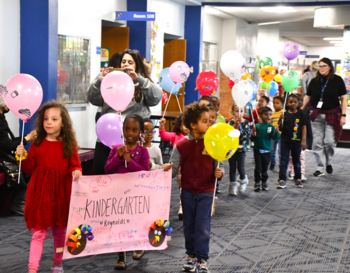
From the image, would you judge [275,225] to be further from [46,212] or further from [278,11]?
[278,11]

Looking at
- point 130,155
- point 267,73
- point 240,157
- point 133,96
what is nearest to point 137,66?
point 133,96

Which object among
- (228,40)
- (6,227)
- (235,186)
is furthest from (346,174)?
(228,40)

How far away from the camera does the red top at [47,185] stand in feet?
8.44

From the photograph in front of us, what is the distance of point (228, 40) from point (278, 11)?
157 centimetres

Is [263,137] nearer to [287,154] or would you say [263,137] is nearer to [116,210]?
[287,154]

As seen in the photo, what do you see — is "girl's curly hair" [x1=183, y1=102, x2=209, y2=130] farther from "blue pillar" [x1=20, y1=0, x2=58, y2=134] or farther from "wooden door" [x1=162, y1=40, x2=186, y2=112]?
"wooden door" [x1=162, y1=40, x2=186, y2=112]

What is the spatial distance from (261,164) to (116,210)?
2955 millimetres

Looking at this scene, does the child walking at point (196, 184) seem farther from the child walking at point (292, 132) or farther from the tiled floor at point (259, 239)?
the child walking at point (292, 132)

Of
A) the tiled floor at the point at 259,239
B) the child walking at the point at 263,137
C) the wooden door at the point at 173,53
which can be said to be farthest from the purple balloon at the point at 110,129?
the wooden door at the point at 173,53

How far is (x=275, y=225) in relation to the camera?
4.00 m

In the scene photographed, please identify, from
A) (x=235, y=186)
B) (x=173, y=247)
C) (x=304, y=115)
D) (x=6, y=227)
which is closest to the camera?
(x=173, y=247)

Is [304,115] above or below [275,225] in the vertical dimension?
above

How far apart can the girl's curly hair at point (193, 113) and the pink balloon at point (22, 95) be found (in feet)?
3.51

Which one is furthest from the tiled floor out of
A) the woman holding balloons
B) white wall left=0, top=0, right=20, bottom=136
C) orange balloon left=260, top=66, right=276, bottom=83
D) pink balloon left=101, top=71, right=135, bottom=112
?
orange balloon left=260, top=66, right=276, bottom=83
